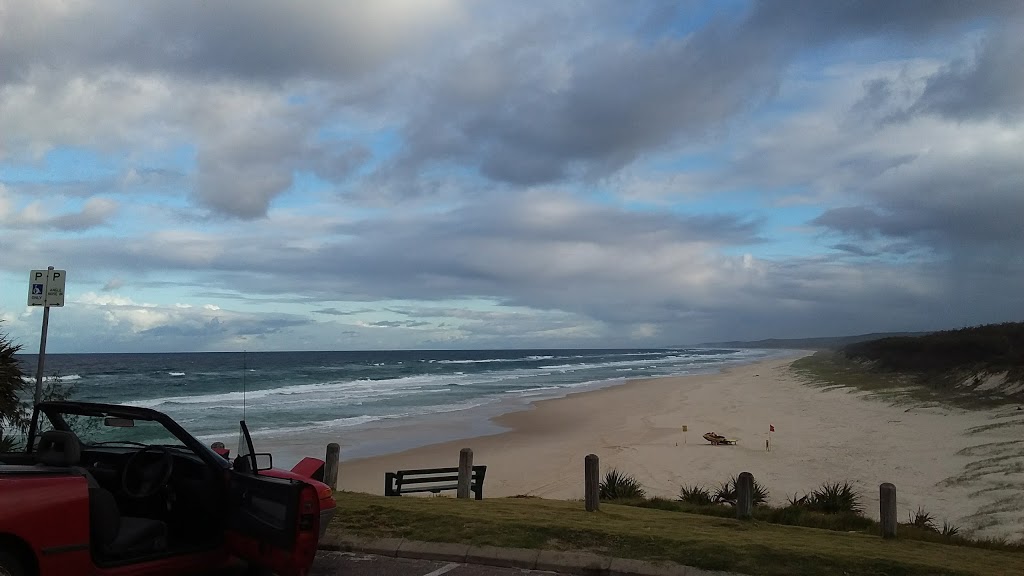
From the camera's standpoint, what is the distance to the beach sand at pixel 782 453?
15.1 metres

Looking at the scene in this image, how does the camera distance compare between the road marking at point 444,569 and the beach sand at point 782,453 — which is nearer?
the road marking at point 444,569

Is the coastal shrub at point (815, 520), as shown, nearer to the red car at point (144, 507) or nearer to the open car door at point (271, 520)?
the red car at point (144, 507)

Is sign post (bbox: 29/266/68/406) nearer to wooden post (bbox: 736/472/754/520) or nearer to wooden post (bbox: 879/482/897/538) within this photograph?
wooden post (bbox: 736/472/754/520)

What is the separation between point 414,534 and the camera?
719 centimetres

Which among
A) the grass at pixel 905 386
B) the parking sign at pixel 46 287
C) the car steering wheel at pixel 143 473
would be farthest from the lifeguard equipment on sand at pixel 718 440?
the car steering wheel at pixel 143 473

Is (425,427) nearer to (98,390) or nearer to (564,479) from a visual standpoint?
(564,479)

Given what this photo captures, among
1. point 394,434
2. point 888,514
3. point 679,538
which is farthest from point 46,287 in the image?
point 394,434

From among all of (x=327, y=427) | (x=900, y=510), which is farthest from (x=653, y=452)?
(x=327, y=427)

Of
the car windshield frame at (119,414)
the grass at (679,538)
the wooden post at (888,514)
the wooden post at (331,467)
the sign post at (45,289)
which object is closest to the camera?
the car windshield frame at (119,414)

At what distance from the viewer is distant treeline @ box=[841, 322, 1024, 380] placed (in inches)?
1396

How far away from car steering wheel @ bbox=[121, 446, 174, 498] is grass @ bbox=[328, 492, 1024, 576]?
7.53 ft

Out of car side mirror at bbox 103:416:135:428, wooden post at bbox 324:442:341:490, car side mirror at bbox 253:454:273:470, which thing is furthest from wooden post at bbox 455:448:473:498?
car side mirror at bbox 103:416:135:428

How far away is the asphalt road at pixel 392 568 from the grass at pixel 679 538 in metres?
0.42

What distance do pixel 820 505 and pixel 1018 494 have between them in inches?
227
